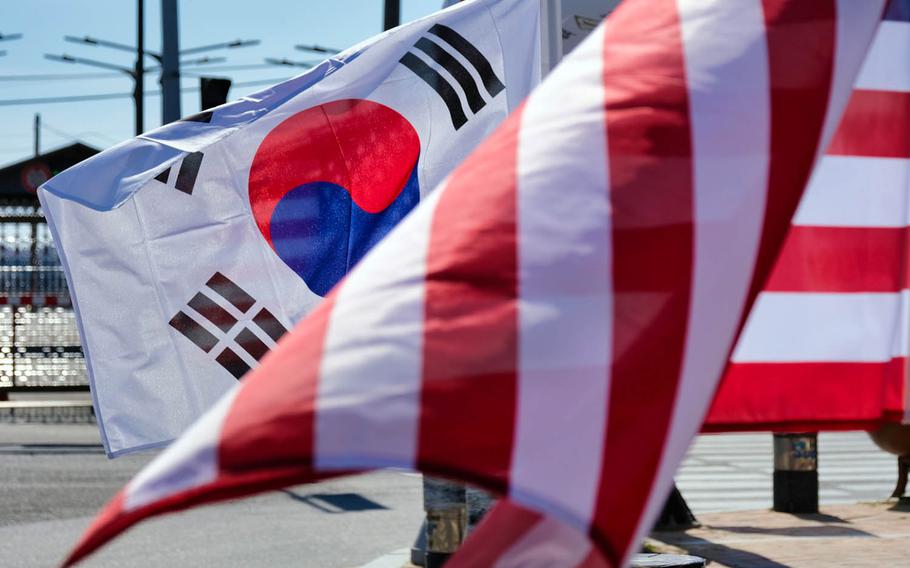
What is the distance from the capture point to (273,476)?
1.23 meters

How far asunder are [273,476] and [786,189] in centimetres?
62

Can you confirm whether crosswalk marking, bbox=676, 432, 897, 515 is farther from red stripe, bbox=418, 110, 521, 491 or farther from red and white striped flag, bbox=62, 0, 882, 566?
red stripe, bbox=418, 110, 521, 491

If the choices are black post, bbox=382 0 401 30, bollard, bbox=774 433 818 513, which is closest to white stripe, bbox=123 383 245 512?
bollard, bbox=774 433 818 513

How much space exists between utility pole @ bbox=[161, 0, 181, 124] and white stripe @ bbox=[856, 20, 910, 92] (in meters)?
20.8

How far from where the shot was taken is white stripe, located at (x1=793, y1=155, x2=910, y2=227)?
2.20 m

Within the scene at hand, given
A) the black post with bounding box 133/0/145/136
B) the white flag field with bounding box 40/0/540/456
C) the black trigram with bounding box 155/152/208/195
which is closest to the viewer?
the white flag field with bounding box 40/0/540/456

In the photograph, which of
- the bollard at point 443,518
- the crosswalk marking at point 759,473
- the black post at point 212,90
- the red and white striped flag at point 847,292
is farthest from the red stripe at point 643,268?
the black post at point 212,90

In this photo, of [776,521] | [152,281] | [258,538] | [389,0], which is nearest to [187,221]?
[152,281]

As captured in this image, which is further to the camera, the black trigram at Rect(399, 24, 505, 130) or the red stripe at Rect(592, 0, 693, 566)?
the black trigram at Rect(399, 24, 505, 130)

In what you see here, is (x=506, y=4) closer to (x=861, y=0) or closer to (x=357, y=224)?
(x=357, y=224)

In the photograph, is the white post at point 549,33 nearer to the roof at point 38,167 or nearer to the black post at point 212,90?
the black post at point 212,90

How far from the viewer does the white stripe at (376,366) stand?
123cm

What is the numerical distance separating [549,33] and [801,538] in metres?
5.26

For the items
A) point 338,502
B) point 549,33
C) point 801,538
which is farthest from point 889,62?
point 338,502
